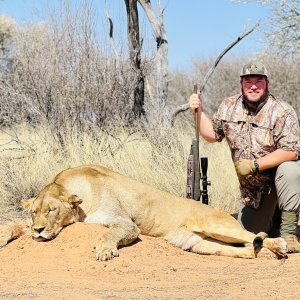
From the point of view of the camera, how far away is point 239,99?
6805 millimetres

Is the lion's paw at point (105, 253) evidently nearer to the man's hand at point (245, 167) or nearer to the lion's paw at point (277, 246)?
the lion's paw at point (277, 246)

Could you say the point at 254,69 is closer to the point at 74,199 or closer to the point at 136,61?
the point at 74,199

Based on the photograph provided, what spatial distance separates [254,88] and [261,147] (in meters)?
0.59

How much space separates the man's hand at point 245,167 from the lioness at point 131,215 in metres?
0.47

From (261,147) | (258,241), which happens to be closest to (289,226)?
(258,241)

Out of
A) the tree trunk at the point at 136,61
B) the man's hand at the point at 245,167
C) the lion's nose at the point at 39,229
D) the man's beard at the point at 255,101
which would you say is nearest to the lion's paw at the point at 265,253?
the man's hand at the point at 245,167

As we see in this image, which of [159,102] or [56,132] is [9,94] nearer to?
[56,132]

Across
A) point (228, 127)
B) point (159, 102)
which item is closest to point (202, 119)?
point (228, 127)

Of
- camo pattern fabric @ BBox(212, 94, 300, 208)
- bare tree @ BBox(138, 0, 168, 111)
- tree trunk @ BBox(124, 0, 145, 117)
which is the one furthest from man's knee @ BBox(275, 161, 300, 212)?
bare tree @ BBox(138, 0, 168, 111)

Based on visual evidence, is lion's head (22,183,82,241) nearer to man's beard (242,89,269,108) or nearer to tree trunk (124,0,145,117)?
man's beard (242,89,269,108)

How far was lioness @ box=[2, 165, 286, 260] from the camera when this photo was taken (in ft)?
18.5

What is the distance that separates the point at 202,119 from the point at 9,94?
15.2 ft

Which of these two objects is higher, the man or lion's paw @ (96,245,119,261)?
the man

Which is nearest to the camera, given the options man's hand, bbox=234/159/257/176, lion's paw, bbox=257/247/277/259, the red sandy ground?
the red sandy ground
